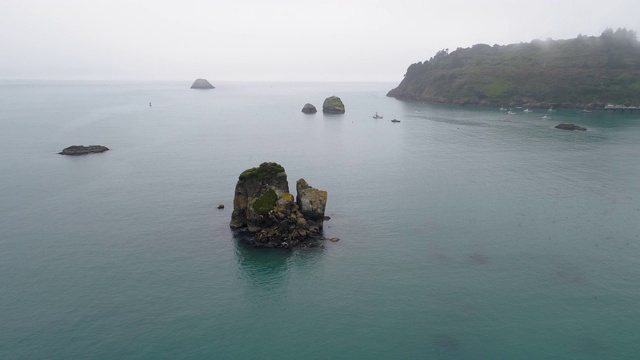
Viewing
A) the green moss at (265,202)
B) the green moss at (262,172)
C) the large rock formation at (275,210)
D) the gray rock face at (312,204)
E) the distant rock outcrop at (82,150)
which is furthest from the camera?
the distant rock outcrop at (82,150)

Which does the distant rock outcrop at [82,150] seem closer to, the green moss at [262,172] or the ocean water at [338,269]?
the ocean water at [338,269]

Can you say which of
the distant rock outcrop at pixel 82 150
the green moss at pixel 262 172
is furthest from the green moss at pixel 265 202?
the distant rock outcrop at pixel 82 150

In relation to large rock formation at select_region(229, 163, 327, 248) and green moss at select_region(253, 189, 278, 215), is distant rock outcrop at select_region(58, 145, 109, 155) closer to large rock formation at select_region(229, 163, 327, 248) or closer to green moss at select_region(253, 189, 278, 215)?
large rock formation at select_region(229, 163, 327, 248)

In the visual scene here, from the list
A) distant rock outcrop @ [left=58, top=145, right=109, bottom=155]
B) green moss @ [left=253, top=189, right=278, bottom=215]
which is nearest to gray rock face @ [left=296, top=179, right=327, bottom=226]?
green moss @ [left=253, top=189, right=278, bottom=215]

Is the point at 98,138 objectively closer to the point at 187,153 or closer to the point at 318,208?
the point at 187,153

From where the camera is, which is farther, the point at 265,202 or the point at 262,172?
the point at 262,172

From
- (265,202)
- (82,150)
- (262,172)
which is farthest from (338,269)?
(82,150)

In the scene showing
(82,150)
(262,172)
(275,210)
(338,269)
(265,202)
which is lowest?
(338,269)

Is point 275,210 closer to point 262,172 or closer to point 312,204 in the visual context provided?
point 312,204
